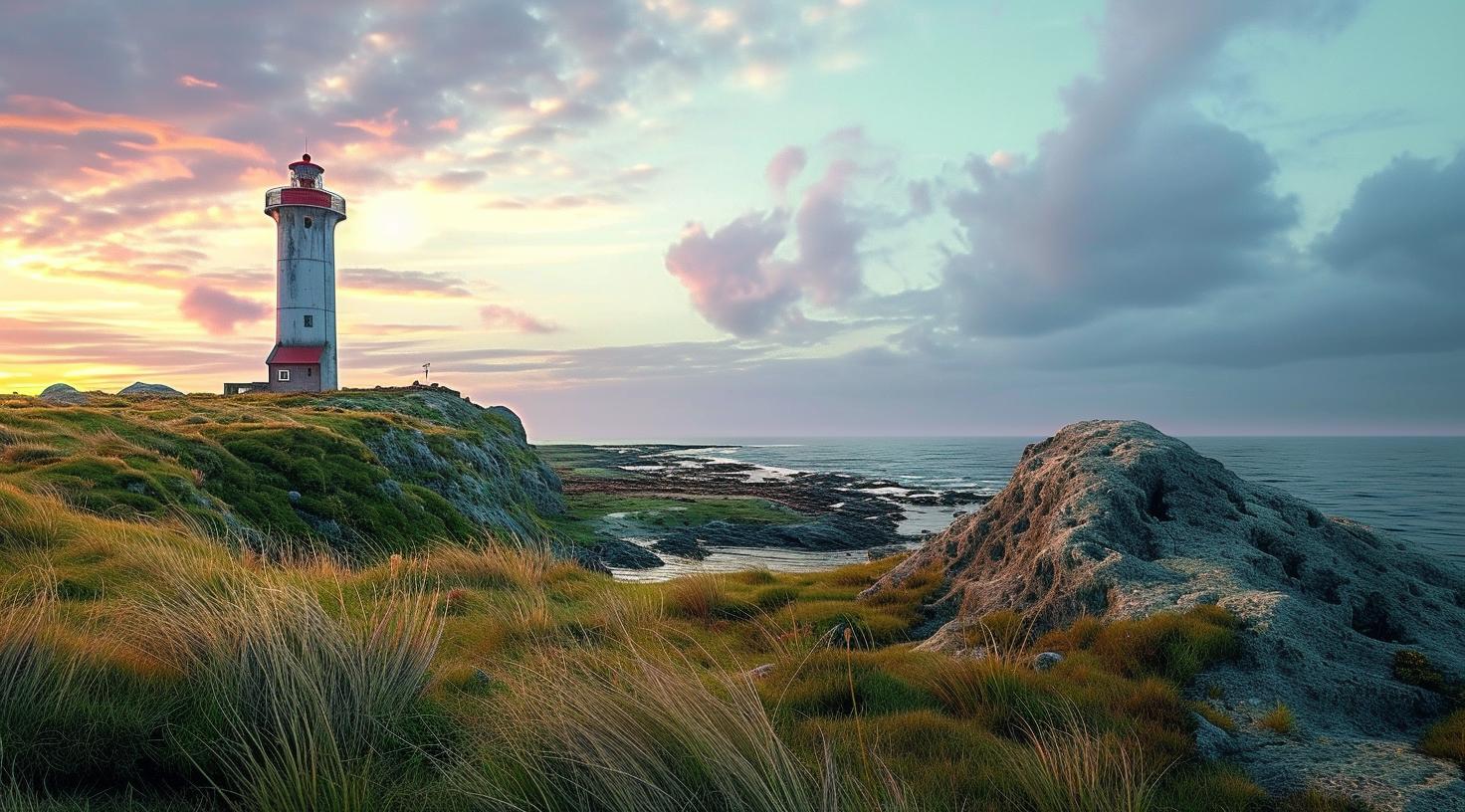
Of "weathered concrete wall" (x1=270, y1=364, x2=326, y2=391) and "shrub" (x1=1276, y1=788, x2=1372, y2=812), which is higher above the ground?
"weathered concrete wall" (x1=270, y1=364, x2=326, y2=391)

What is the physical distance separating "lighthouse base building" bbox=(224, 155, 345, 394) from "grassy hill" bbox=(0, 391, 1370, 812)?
44409 mm

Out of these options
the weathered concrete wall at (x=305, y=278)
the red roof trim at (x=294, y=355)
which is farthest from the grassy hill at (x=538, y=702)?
the weathered concrete wall at (x=305, y=278)

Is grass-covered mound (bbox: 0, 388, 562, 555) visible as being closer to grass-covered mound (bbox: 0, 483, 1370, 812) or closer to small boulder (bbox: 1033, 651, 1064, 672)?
grass-covered mound (bbox: 0, 483, 1370, 812)

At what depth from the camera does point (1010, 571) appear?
8797 mm

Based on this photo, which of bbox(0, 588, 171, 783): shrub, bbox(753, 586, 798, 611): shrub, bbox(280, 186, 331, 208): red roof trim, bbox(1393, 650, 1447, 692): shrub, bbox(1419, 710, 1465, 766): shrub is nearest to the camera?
bbox(0, 588, 171, 783): shrub

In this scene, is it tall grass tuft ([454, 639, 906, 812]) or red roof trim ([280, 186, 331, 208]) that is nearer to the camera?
tall grass tuft ([454, 639, 906, 812])

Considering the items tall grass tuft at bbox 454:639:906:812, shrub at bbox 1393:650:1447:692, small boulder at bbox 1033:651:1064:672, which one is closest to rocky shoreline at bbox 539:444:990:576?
small boulder at bbox 1033:651:1064:672

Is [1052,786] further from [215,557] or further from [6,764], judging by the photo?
[215,557]

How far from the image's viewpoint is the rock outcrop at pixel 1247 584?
4.71m

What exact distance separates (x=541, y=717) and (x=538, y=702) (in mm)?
292

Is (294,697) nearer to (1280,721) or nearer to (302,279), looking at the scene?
(1280,721)

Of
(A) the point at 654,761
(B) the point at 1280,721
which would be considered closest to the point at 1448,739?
(B) the point at 1280,721

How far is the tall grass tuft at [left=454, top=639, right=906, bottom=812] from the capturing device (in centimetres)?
339

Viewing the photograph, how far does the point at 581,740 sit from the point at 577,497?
5281 cm
